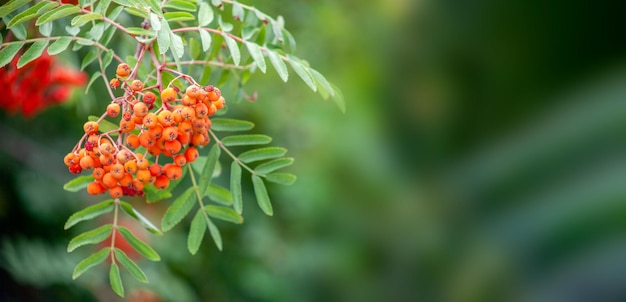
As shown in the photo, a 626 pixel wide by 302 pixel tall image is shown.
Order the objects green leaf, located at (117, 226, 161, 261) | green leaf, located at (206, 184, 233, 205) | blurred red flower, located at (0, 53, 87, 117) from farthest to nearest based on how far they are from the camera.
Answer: blurred red flower, located at (0, 53, 87, 117) < green leaf, located at (206, 184, 233, 205) < green leaf, located at (117, 226, 161, 261)

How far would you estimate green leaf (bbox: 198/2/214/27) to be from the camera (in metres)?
1.05

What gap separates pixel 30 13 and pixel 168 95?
25 cm

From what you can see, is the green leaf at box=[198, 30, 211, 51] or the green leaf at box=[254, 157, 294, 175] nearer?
the green leaf at box=[198, 30, 211, 51]

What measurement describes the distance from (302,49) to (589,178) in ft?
6.41

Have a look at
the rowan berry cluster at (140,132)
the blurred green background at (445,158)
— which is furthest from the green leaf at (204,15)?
the blurred green background at (445,158)

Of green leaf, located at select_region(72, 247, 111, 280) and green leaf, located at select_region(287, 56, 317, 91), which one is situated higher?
green leaf, located at select_region(287, 56, 317, 91)

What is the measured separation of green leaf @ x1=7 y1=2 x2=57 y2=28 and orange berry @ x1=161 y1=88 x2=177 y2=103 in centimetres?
21

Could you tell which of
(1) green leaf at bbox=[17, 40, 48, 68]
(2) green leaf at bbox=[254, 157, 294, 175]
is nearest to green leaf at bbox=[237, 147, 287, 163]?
(2) green leaf at bbox=[254, 157, 294, 175]

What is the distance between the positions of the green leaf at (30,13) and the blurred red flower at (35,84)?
0.38 meters

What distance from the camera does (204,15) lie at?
1.06 meters

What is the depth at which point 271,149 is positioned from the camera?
45.4 inches

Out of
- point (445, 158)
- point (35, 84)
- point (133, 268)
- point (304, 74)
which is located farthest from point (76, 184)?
point (445, 158)

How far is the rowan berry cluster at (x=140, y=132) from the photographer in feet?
3.00

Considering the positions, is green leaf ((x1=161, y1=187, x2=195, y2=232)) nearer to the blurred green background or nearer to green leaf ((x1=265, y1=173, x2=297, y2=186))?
green leaf ((x1=265, y1=173, x2=297, y2=186))
